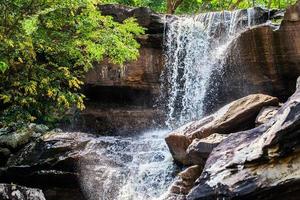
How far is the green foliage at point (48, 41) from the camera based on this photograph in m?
8.06

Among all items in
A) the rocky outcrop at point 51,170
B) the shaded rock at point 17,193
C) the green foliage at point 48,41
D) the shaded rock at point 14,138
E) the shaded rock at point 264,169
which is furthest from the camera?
the shaded rock at point 14,138

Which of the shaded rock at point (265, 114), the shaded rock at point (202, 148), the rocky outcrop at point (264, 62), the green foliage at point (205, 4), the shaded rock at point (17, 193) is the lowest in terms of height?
the shaded rock at point (17, 193)

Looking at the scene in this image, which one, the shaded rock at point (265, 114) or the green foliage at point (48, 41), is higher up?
the green foliage at point (48, 41)

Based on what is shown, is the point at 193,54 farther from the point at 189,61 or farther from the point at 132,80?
the point at 132,80

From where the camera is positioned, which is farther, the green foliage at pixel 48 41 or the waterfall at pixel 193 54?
the waterfall at pixel 193 54

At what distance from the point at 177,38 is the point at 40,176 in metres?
8.61

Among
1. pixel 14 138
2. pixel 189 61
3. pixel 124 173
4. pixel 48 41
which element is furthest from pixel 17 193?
pixel 189 61

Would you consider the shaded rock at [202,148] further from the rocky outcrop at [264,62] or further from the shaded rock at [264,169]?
the rocky outcrop at [264,62]

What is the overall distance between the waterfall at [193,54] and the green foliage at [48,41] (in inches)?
277

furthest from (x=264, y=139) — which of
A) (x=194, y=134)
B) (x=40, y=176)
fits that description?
(x=40, y=176)

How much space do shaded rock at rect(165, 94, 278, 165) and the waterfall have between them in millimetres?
5171

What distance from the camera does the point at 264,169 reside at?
7059 mm

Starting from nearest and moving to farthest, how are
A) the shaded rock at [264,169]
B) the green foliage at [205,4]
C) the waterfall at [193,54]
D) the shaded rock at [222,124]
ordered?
the shaded rock at [264,169] < the shaded rock at [222,124] < the waterfall at [193,54] < the green foliage at [205,4]

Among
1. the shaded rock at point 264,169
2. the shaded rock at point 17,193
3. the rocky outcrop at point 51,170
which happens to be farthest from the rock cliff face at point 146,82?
the shaded rock at point 17,193
